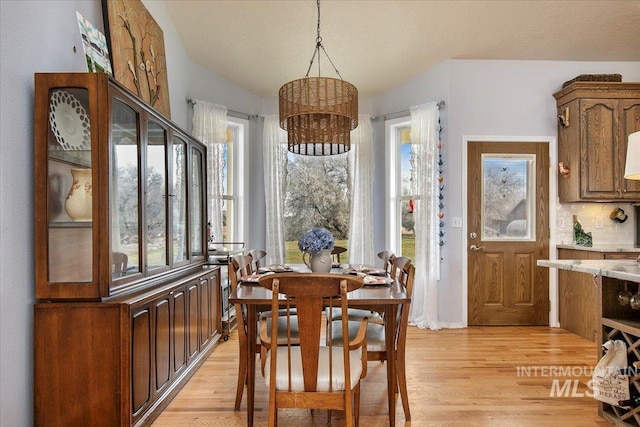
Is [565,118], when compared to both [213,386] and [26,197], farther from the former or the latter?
[26,197]

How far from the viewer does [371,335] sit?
8.16ft

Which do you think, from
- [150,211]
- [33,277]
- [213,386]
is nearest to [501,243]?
[213,386]

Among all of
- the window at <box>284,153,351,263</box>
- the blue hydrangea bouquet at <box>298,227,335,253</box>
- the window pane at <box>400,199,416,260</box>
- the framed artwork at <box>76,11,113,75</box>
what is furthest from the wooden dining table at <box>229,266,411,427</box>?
the window at <box>284,153,351,263</box>

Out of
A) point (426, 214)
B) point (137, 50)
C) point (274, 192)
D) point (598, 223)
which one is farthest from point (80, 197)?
point (598, 223)

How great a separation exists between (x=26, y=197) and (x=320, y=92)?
6.07ft

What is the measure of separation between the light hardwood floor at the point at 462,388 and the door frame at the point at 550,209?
47 centimetres

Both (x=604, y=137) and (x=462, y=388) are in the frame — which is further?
(x=604, y=137)

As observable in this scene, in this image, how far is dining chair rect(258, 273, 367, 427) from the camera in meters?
1.70

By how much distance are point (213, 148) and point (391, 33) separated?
2.28m

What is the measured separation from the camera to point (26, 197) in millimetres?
1839

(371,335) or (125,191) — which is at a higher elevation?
(125,191)

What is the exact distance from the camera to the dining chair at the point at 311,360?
1.70 meters

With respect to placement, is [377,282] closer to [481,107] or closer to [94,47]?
[94,47]

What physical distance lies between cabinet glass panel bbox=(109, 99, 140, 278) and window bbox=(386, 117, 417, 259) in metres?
3.36
